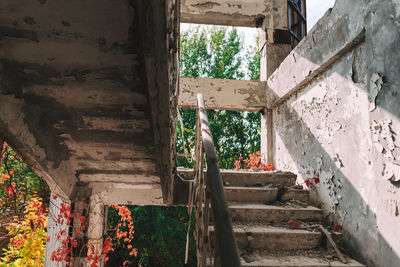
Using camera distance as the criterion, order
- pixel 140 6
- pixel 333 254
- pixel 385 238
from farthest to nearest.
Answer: pixel 333 254
pixel 385 238
pixel 140 6

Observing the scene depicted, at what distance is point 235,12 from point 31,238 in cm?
Result: 575

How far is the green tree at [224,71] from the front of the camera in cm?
1008

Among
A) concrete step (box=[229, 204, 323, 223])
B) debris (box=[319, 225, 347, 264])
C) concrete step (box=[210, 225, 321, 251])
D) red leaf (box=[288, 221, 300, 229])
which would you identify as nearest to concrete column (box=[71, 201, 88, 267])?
concrete step (box=[229, 204, 323, 223])

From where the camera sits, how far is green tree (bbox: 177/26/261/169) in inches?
397

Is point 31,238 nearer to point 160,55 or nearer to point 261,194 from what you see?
point 261,194

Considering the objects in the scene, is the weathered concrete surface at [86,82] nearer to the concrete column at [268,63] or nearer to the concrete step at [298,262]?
the concrete step at [298,262]

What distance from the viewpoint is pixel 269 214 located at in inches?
99.0

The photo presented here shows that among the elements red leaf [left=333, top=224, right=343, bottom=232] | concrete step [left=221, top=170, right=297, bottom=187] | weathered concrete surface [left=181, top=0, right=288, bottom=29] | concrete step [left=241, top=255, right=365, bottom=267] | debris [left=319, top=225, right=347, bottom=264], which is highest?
weathered concrete surface [left=181, top=0, right=288, bottom=29]

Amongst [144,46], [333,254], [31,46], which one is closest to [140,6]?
[144,46]

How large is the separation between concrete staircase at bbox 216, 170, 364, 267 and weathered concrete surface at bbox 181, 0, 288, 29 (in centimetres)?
340

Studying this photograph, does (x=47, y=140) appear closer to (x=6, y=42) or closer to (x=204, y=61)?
(x=6, y=42)

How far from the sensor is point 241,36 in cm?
1219

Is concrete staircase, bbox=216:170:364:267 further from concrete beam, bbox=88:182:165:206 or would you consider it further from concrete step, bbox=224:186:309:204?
concrete beam, bbox=88:182:165:206

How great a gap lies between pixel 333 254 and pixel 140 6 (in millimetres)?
2416
